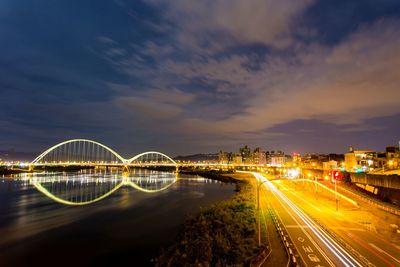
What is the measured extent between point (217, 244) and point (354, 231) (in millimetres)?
12914

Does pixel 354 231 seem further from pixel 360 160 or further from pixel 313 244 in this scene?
pixel 360 160

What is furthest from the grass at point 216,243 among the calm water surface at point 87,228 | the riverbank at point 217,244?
the calm water surface at point 87,228

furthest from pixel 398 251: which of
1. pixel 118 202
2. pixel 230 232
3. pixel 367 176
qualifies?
pixel 118 202

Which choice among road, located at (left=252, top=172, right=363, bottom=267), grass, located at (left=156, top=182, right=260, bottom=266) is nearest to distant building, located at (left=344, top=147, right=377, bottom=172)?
road, located at (left=252, top=172, right=363, bottom=267)

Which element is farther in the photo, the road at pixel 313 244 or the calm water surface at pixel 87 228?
the calm water surface at pixel 87 228

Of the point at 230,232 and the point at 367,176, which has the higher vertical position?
the point at 367,176

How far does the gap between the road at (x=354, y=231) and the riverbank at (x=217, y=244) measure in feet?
23.9

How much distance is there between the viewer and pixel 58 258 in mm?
26484

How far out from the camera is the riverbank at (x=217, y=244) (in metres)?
21.7

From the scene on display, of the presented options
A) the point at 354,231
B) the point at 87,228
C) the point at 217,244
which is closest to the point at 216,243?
the point at 217,244

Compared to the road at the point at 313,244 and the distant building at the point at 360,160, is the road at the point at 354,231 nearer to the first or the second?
the road at the point at 313,244

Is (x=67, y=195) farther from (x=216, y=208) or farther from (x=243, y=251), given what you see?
(x=243, y=251)

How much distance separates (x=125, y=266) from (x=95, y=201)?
4097 cm

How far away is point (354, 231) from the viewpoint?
2777cm
